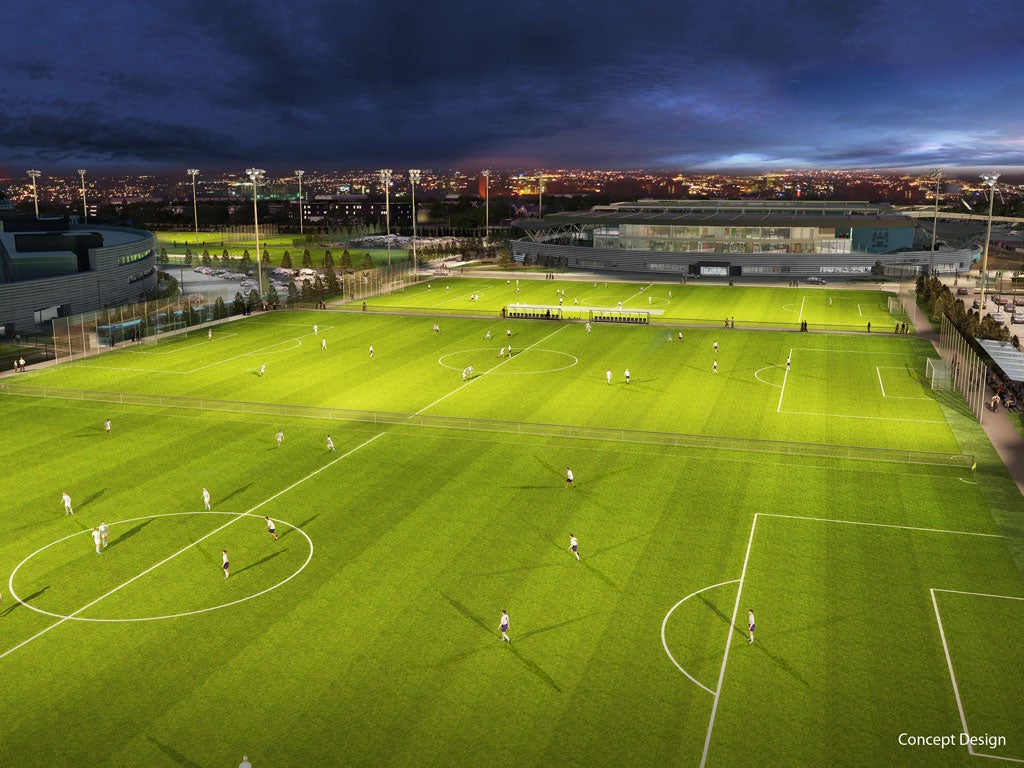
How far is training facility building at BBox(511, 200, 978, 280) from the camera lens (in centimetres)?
13450

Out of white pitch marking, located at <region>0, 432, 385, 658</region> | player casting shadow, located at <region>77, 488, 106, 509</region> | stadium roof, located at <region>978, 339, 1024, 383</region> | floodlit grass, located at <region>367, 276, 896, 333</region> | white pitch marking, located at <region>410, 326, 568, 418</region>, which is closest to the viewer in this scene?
white pitch marking, located at <region>0, 432, 385, 658</region>

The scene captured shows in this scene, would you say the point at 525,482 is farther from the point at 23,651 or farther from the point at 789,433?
the point at 23,651

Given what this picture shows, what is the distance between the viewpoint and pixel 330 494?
37.8 metres

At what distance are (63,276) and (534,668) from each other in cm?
7685

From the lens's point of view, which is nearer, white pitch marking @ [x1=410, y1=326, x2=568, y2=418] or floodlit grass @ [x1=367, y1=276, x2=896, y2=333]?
white pitch marking @ [x1=410, y1=326, x2=568, y2=418]

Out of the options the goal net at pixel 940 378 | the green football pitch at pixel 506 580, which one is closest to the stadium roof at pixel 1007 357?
the goal net at pixel 940 378

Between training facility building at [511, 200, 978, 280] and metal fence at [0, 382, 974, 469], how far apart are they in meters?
93.5

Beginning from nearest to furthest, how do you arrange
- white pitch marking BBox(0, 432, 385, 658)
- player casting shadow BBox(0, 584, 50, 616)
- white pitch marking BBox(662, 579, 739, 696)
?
white pitch marking BBox(662, 579, 739, 696) < white pitch marking BBox(0, 432, 385, 658) < player casting shadow BBox(0, 584, 50, 616)

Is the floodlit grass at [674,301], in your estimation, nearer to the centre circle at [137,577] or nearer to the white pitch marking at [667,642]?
the white pitch marking at [667,642]

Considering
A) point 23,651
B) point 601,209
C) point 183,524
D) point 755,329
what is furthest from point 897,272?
point 23,651

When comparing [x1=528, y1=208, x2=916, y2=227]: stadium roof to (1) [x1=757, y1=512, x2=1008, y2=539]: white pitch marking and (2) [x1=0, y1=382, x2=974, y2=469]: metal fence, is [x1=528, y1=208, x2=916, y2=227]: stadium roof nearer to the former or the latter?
(2) [x1=0, y1=382, x2=974, y2=469]: metal fence

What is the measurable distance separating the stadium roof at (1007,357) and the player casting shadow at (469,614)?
44698 millimetres

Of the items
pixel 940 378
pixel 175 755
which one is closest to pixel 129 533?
pixel 175 755

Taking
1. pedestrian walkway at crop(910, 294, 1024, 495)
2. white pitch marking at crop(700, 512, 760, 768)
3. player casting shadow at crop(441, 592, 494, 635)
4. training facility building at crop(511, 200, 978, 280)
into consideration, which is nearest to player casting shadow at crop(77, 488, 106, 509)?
player casting shadow at crop(441, 592, 494, 635)
